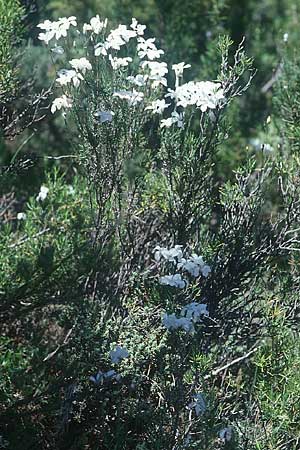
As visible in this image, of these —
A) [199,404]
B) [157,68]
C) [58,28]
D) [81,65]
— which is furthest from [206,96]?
[199,404]

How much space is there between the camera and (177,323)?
2.86m

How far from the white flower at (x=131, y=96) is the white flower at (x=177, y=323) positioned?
2.99 feet

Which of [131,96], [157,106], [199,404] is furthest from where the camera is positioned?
[157,106]

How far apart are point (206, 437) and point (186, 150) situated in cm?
124

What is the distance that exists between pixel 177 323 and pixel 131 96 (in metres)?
0.97

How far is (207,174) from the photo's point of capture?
11.0 feet

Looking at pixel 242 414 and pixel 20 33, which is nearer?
pixel 242 414

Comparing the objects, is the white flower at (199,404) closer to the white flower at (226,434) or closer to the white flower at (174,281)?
the white flower at (226,434)

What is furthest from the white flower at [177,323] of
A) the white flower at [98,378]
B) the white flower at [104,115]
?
the white flower at [104,115]

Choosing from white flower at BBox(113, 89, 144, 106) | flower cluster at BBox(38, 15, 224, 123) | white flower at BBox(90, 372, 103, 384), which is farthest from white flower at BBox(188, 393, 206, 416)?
white flower at BBox(113, 89, 144, 106)

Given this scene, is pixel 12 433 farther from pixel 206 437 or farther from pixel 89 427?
pixel 206 437

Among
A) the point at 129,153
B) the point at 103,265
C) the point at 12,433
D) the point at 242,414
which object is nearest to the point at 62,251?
the point at 103,265

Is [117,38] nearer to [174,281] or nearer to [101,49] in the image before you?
[101,49]

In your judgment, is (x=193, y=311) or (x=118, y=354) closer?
(x=193, y=311)
